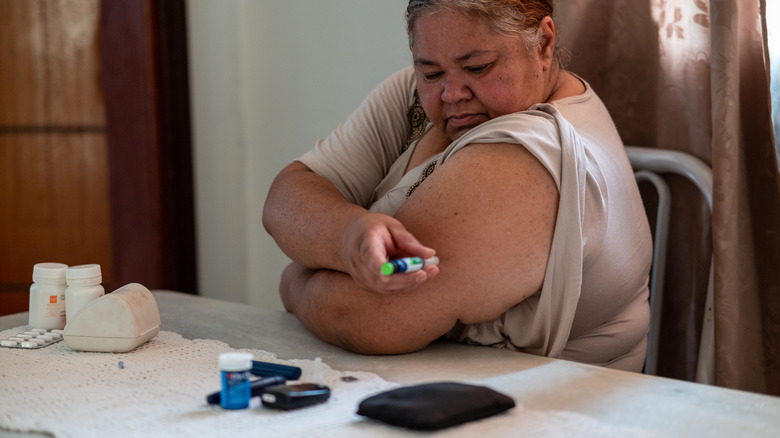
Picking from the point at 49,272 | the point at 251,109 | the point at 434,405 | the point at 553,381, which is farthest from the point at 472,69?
the point at 251,109

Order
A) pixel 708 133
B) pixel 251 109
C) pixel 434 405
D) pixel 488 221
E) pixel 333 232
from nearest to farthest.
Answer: pixel 434 405, pixel 488 221, pixel 333 232, pixel 708 133, pixel 251 109

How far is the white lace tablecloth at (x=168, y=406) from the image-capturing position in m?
0.81

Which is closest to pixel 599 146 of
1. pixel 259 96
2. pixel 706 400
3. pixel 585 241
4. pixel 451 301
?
pixel 585 241

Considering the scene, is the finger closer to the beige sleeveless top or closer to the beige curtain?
the beige sleeveless top

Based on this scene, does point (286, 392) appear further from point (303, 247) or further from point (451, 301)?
point (303, 247)

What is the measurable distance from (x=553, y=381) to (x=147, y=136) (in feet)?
6.42

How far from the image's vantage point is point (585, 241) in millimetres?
1127

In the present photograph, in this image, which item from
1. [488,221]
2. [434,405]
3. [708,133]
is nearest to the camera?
[434,405]

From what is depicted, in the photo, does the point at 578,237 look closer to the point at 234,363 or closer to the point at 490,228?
the point at 490,228

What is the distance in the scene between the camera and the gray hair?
1214 millimetres

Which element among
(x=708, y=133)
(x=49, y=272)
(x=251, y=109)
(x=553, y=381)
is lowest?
(x=553, y=381)

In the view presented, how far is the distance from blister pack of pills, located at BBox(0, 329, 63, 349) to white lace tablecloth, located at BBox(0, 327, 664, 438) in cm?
5

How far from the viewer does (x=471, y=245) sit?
1080mm

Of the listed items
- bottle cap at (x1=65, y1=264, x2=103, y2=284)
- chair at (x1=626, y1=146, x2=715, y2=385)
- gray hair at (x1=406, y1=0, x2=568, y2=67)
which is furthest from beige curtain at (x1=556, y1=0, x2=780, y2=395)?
bottle cap at (x1=65, y1=264, x2=103, y2=284)
